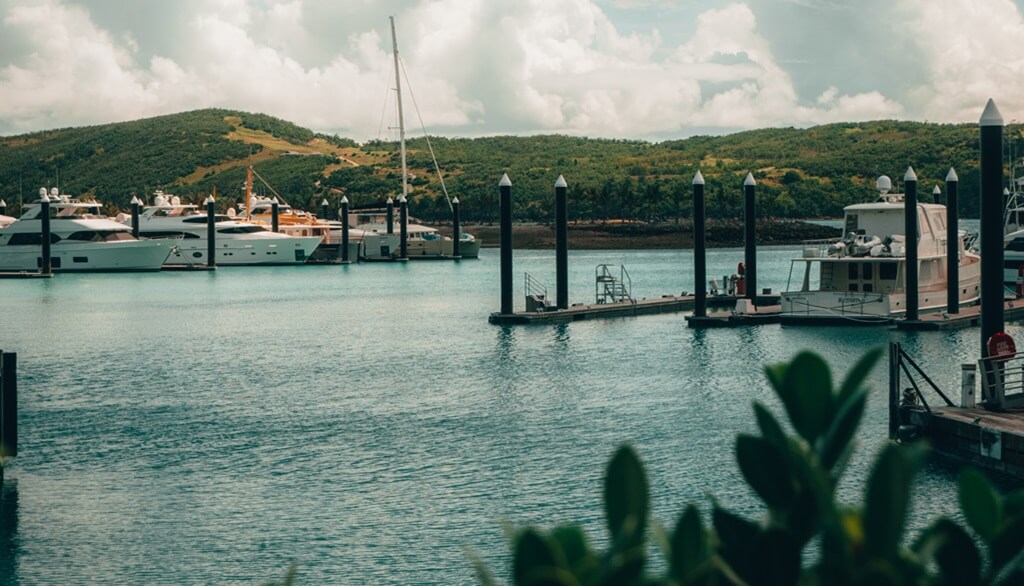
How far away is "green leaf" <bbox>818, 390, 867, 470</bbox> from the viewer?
3.80 meters

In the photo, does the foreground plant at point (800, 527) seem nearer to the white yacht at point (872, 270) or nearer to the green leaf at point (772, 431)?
the green leaf at point (772, 431)

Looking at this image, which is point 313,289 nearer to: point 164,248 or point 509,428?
point 164,248

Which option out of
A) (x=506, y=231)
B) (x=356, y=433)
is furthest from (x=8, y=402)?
(x=506, y=231)

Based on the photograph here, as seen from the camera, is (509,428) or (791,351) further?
(791,351)

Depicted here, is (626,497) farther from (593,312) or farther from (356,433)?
(593,312)

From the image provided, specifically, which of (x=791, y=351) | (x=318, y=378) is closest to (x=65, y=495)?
(x=318, y=378)

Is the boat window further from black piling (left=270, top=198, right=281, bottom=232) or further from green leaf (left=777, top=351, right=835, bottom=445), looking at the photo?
green leaf (left=777, top=351, right=835, bottom=445)

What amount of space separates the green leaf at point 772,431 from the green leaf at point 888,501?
37 centimetres

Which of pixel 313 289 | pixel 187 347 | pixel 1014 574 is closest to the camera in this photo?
pixel 1014 574

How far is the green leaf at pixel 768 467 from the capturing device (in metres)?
3.91

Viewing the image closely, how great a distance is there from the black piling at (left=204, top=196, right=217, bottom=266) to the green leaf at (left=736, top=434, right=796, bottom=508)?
95488mm

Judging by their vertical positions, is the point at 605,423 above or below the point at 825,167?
below

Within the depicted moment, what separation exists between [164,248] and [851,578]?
331ft

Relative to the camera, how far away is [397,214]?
147000mm
